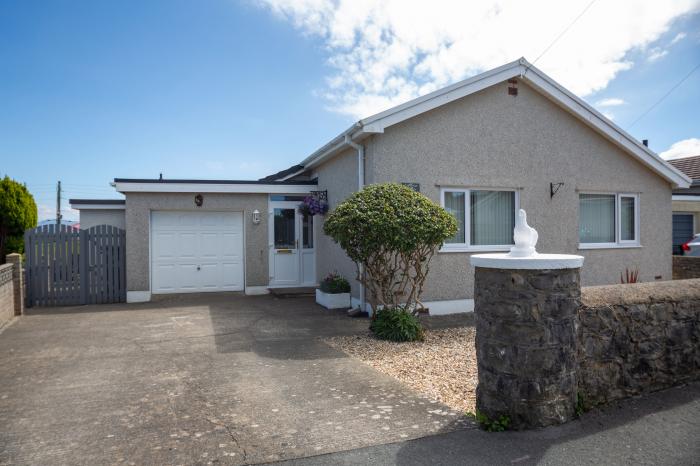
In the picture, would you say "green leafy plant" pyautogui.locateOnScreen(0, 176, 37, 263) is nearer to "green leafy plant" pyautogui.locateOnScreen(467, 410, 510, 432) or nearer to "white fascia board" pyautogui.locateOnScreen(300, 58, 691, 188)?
"white fascia board" pyautogui.locateOnScreen(300, 58, 691, 188)

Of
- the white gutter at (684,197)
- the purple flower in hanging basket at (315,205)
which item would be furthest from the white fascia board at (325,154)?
the white gutter at (684,197)

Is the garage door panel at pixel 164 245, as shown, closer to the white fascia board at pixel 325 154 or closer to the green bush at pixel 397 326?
the white fascia board at pixel 325 154

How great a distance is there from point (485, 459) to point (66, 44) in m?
11.7

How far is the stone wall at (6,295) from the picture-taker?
8.58 metres

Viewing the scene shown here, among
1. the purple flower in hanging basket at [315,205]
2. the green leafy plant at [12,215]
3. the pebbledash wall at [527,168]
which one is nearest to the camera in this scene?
the pebbledash wall at [527,168]

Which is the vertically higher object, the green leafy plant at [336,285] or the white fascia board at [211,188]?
the white fascia board at [211,188]

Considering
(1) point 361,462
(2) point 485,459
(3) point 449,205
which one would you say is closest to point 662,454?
(2) point 485,459

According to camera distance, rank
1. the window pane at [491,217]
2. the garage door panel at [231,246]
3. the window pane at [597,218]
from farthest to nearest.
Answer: the garage door panel at [231,246], the window pane at [597,218], the window pane at [491,217]

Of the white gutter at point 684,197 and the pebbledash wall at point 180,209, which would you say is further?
the white gutter at point 684,197

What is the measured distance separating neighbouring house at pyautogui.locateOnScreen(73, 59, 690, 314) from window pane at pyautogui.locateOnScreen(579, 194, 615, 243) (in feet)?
0.09

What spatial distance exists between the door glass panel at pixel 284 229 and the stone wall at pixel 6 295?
572 cm

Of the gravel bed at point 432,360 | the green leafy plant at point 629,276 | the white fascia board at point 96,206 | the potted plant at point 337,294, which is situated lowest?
the gravel bed at point 432,360

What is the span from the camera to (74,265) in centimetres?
1094

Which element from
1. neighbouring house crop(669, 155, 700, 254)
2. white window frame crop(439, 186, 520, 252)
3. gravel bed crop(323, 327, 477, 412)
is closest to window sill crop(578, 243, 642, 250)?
white window frame crop(439, 186, 520, 252)
